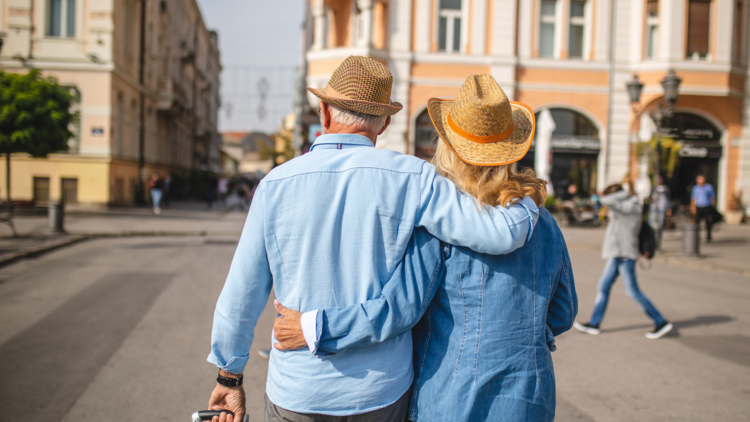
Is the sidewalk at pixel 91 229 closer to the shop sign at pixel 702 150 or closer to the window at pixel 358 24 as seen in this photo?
the window at pixel 358 24

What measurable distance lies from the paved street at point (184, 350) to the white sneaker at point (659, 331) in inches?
4.9

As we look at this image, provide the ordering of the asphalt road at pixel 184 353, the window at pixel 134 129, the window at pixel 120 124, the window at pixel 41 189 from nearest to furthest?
the asphalt road at pixel 184 353 < the window at pixel 41 189 < the window at pixel 120 124 < the window at pixel 134 129

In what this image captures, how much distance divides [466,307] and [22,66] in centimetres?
2457

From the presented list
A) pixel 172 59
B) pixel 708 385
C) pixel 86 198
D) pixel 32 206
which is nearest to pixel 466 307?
pixel 708 385

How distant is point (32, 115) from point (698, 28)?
77.3ft

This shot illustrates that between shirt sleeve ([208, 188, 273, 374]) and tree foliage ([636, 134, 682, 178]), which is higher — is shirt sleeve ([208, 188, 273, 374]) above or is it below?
below

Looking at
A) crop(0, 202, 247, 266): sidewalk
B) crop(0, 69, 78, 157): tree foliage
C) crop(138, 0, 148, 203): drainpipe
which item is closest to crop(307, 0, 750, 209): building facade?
crop(0, 202, 247, 266): sidewalk

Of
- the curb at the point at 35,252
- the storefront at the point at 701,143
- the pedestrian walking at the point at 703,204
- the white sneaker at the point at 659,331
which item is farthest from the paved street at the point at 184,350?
the storefront at the point at 701,143

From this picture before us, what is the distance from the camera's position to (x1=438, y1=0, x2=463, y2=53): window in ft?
70.1

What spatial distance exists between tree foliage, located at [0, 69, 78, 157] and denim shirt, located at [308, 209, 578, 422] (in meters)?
17.1

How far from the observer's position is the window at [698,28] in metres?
20.8

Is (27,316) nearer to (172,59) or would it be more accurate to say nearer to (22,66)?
(22,66)

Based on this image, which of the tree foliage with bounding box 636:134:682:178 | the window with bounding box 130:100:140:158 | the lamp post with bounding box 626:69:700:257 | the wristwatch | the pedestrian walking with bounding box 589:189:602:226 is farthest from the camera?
the window with bounding box 130:100:140:158

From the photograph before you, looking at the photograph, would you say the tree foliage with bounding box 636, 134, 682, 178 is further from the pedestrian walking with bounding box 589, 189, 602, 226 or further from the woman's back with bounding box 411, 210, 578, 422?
the woman's back with bounding box 411, 210, 578, 422
